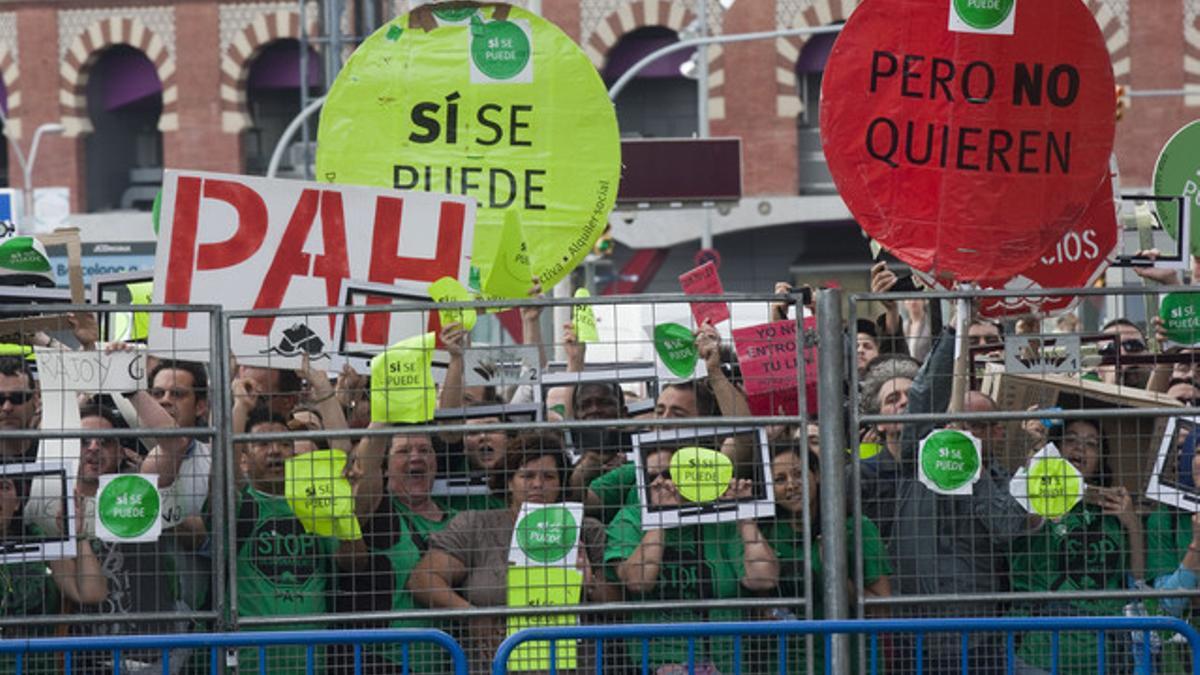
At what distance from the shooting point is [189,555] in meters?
6.24

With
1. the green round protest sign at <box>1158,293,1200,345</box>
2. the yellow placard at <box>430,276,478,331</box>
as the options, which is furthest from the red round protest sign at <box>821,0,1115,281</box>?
the yellow placard at <box>430,276,478,331</box>

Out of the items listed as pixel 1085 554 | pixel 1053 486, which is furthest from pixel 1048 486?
pixel 1085 554

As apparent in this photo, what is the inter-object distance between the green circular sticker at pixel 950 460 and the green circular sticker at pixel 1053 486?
0.21 metres

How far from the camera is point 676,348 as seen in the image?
20.4 feet

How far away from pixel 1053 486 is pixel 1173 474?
413mm

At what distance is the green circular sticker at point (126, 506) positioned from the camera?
609 centimetres

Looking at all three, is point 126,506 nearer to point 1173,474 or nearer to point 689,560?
point 689,560

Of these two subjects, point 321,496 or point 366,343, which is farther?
point 366,343

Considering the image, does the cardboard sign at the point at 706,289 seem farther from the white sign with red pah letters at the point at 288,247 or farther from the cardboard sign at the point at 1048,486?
the cardboard sign at the point at 1048,486

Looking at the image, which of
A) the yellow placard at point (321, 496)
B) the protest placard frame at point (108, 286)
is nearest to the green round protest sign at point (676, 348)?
the yellow placard at point (321, 496)

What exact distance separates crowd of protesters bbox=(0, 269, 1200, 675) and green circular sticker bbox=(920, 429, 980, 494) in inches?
2.9

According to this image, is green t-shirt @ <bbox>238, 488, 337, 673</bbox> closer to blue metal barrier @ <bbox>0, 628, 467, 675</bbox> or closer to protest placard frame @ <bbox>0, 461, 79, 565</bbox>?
protest placard frame @ <bbox>0, 461, 79, 565</bbox>

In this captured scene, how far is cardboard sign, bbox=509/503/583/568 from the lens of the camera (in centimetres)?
623

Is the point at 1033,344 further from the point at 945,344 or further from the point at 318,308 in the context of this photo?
the point at 318,308
